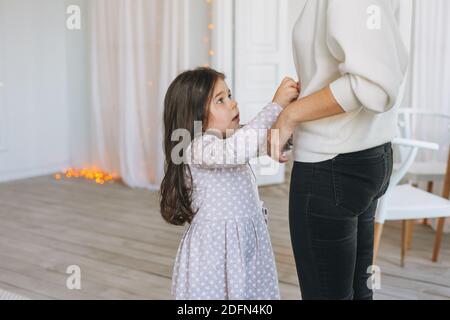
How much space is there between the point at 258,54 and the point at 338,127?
133 inches

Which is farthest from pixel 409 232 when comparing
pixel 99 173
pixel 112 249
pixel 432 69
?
pixel 99 173

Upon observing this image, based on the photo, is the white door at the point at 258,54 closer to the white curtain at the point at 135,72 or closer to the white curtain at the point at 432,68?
the white curtain at the point at 135,72

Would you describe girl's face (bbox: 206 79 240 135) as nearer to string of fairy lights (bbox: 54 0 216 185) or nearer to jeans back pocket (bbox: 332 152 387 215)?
jeans back pocket (bbox: 332 152 387 215)

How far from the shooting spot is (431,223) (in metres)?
3.59

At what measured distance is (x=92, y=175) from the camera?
16.4 ft

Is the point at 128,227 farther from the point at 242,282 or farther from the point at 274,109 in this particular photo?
the point at 274,109

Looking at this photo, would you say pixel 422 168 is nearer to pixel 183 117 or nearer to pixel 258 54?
pixel 258 54

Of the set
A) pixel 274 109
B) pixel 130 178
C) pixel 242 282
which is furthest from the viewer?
pixel 130 178

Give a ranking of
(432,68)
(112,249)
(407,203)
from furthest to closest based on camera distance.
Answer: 1. (432,68)
2. (112,249)
3. (407,203)

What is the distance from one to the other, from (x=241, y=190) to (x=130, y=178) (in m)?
3.23

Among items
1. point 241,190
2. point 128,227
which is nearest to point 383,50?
point 241,190

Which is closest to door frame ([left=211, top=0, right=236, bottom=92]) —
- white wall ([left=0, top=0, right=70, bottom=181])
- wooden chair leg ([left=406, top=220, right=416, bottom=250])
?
white wall ([left=0, top=0, right=70, bottom=181])

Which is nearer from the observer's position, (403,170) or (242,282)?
(242,282)

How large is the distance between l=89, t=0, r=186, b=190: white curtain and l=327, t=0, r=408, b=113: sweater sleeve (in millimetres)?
3336
